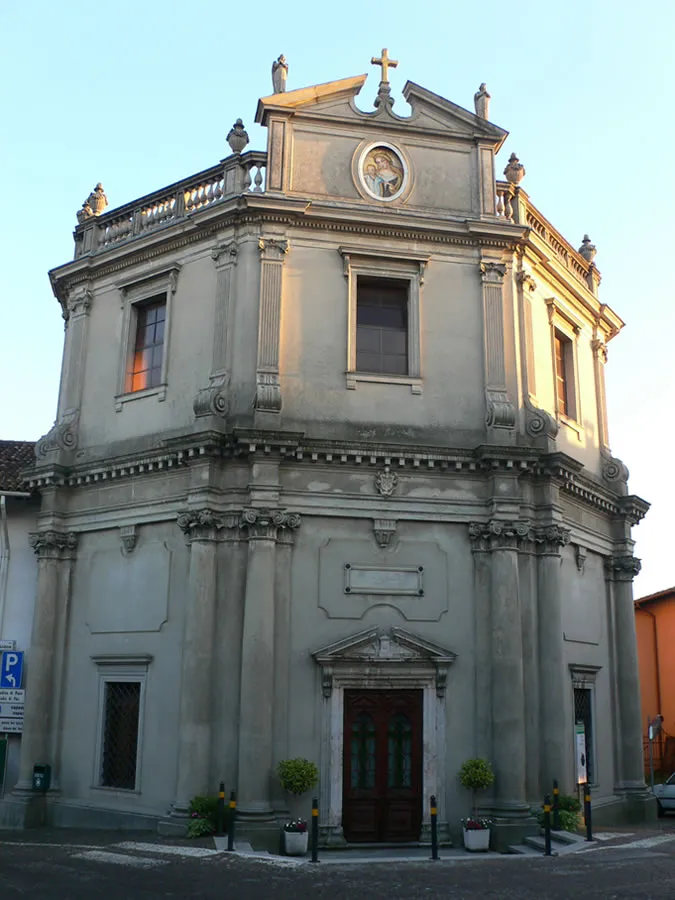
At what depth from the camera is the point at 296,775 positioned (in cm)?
1683

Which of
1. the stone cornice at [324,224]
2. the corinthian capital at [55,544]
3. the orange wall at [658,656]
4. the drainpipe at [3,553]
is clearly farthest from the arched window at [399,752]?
the orange wall at [658,656]

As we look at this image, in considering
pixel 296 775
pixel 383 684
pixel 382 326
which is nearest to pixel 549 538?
pixel 383 684

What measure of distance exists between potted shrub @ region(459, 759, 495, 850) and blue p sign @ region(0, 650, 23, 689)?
9962mm

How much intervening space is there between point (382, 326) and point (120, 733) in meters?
10.1

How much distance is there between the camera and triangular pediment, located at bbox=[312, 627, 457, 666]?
18.0 meters

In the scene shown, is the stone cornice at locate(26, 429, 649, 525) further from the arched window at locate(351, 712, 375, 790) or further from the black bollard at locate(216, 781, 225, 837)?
the black bollard at locate(216, 781, 225, 837)

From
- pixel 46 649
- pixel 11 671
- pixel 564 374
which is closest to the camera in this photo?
pixel 46 649

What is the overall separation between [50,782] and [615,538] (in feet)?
46.2

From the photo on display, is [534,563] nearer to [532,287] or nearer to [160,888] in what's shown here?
[532,287]

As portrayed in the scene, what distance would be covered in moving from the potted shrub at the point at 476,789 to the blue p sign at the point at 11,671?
32.7 ft

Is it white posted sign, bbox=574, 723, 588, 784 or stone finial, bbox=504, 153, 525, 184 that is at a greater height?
stone finial, bbox=504, 153, 525, 184

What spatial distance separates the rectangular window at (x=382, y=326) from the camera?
66.4 feet

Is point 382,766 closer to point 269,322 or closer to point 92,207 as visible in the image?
point 269,322

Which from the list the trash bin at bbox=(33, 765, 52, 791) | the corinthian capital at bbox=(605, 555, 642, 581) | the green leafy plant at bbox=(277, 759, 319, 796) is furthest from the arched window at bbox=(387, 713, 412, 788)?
the corinthian capital at bbox=(605, 555, 642, 581)
